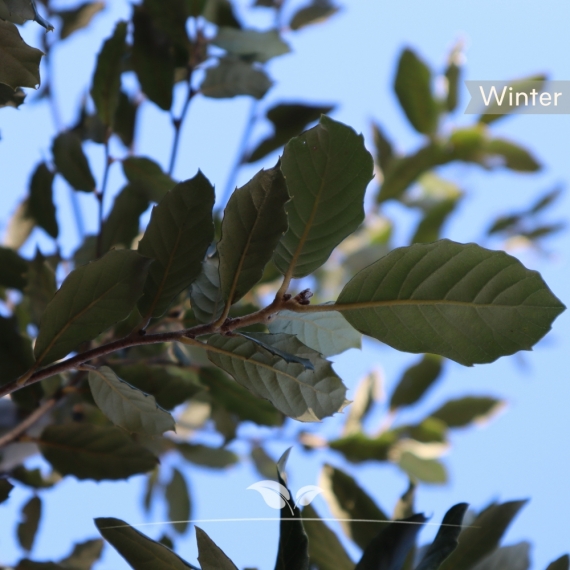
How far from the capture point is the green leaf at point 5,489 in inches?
18.5

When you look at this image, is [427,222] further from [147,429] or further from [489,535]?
[147,429]

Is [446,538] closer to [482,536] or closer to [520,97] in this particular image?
[482,536]

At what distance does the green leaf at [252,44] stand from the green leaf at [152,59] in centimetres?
6

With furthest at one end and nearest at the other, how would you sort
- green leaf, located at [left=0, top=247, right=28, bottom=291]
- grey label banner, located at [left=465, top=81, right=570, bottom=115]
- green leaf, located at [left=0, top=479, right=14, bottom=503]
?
grey label banner, located at [left=465, top=81, right=570, bottom=115] < green leaf, located at [left=0, top=247, right=28, bottom=291] < green leaf, located at [left=0, top=479, right=14, bottom=503]

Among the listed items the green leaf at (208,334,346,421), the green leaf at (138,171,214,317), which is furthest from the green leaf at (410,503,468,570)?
the green leaf at (138,171,214,317)

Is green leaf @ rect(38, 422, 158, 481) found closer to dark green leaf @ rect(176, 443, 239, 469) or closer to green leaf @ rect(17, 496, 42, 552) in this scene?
green leaf @ rect(17, 496, 42, 552)

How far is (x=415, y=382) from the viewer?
0.99 meters

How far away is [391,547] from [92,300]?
0.26m

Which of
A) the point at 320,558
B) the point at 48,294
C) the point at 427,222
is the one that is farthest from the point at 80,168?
the point at 427,222

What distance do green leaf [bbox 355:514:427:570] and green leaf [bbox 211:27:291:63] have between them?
526 mm

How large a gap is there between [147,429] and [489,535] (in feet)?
0.96

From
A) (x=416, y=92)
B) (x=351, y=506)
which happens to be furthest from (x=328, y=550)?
(x=416, y=92)

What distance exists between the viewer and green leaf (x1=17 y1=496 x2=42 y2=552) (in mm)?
646

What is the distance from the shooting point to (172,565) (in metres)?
0.38
